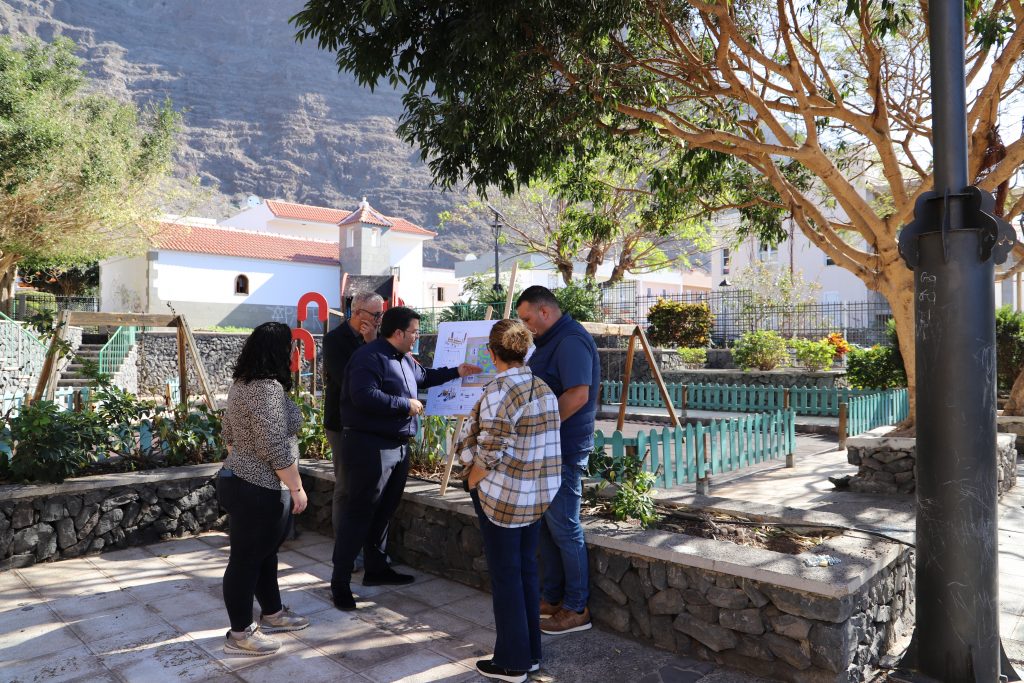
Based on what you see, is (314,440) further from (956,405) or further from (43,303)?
(43,303)

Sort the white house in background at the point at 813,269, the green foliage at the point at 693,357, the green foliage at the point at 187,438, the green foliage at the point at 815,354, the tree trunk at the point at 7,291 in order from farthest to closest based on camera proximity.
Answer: the white house in background at the point at 813,269 → the tree trunk at the point at 7,291 → the green foliage at the point at 693,357 → the green foliage at the point at 815,354 → the green foliage at the point at 187,438

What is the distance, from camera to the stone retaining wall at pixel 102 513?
5336 mm

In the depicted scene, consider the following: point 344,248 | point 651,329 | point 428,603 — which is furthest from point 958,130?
point 344,248

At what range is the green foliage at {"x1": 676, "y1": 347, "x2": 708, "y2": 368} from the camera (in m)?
18.9

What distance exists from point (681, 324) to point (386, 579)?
16533 millimetres

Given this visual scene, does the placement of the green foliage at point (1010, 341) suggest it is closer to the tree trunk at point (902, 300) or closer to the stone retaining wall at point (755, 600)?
the tree trunk at point (902, 300)

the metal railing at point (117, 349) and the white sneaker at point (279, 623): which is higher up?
the metal railing at point (117, 349)

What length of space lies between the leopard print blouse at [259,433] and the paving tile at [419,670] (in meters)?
1.07

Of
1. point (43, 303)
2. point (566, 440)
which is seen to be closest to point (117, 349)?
point (43, 303)

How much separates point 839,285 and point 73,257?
33.5 metres

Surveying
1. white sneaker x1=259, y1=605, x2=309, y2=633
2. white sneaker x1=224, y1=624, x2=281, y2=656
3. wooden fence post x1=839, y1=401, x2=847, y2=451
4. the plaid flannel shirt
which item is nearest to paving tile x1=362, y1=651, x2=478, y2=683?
white sneaker x1=224, y1=624, x2=281, y2=656

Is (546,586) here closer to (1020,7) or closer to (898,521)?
(898,521)

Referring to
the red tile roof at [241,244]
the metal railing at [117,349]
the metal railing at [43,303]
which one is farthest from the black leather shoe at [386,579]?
the red tile roof at [241,244]

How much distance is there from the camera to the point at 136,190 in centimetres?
2486
